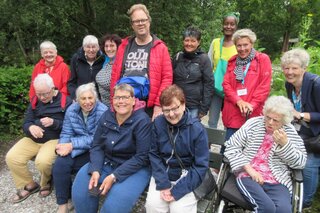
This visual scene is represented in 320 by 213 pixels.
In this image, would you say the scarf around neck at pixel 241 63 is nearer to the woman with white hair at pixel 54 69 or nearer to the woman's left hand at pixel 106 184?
the woman's left hand at pixel 106 184

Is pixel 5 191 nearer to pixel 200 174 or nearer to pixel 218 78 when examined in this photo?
pixel 200 174

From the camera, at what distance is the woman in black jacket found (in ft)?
12.6

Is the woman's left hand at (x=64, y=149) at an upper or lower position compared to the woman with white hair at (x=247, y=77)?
lower

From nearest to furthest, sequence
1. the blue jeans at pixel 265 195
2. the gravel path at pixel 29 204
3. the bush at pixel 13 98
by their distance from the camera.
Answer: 1. the blue jeans at pixel 265 195
2. the gravel path at pixel 29 204
3. the bush at pixel 13 98

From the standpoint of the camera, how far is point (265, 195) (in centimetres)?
297

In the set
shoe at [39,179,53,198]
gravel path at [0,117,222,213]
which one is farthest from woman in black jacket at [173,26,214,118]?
shoe at [39,179,53,198]

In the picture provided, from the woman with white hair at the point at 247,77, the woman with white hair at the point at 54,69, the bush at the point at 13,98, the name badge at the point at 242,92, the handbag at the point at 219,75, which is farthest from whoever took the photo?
the bush at the point at 13,98

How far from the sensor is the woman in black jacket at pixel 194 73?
151 inches

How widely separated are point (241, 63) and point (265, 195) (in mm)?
1562

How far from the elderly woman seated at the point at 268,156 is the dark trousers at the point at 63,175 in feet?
6.01

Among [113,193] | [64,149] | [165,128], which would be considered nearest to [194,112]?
[165,128]

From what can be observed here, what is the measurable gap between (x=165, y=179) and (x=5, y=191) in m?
2.66

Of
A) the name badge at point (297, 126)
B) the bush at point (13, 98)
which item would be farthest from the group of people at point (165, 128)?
the bush at point (13, 98)

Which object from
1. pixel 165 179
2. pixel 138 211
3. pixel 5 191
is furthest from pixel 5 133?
pixel 165 179
